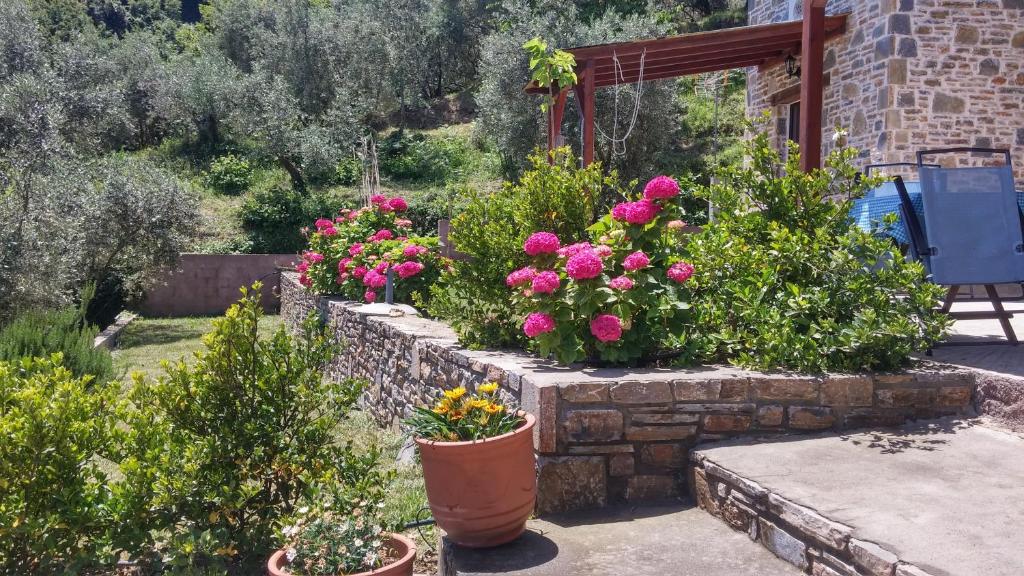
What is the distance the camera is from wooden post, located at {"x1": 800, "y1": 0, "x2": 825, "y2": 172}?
21.0ft

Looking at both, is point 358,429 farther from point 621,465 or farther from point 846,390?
point 846,390

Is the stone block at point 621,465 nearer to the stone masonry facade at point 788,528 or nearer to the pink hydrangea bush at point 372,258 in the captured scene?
the stone masonry facade at point 788,528

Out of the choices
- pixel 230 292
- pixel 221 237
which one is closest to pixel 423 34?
pixel 221 237

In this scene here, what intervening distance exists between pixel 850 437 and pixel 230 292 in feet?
44.7

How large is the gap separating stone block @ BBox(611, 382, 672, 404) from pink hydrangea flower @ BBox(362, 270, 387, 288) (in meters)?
4.58

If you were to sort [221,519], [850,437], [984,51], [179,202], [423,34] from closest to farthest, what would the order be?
1. [221,519]
2. [850,437]
3. [984,51]
4. [179,202]
5. [423,34]

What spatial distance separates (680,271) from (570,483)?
1143 mm

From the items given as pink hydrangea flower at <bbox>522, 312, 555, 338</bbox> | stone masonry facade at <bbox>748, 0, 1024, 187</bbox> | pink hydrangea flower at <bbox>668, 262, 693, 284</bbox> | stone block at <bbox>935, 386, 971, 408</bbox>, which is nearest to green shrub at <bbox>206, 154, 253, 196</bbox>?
stone masonry facade at <bbox>748, 0, 1024, 187</bbox>

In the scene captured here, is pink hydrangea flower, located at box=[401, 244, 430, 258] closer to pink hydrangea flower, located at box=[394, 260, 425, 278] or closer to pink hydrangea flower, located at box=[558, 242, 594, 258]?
pink hydrangea flower, located at box=[394, 260, 425, 278]

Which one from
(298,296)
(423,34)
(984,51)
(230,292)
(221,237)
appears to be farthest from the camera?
(423,34)

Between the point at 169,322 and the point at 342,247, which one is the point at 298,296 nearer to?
the point at 342,247

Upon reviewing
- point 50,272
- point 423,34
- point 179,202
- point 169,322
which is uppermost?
point 423,34

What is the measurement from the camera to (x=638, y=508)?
3.27m

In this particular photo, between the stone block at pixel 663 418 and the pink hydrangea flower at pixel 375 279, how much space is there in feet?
15.1
